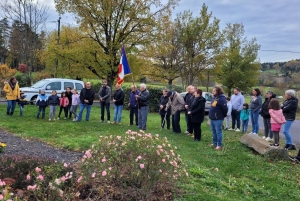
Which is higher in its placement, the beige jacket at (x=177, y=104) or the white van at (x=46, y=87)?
the white van at (x=46, y=87)

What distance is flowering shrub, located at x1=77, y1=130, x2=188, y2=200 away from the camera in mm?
3904

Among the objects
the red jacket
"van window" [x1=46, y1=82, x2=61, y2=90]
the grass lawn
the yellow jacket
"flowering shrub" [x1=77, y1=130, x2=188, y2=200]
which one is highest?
"van window" [x1=46, y1=82, x2=61, y2=90]

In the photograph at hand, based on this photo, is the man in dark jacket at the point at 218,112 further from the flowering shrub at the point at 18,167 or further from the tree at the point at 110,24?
the tree at the point at 110,24

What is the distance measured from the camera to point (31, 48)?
25312 mm

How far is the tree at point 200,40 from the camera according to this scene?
977 inches

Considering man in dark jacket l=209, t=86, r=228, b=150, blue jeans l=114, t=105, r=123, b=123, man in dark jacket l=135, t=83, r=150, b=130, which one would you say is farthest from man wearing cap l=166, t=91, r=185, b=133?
man in dark jacket l=209, t=86, r=228, b=150

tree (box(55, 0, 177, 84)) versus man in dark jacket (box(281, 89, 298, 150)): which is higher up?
tree (box(55, 0, 177, 84))

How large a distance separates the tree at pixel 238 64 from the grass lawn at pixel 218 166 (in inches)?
829

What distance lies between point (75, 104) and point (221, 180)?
870 cm

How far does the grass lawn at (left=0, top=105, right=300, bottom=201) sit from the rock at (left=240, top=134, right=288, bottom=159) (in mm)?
176

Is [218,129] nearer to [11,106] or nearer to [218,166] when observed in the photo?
[218,166]

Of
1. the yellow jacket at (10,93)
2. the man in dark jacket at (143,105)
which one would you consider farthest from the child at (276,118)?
the yellow jacket at (10,93)

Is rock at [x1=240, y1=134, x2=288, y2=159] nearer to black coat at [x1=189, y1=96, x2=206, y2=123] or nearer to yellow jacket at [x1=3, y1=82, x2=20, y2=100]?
black coat at [x1=189, y1=96, x2=206, y2=123]

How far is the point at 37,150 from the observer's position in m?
6.91
